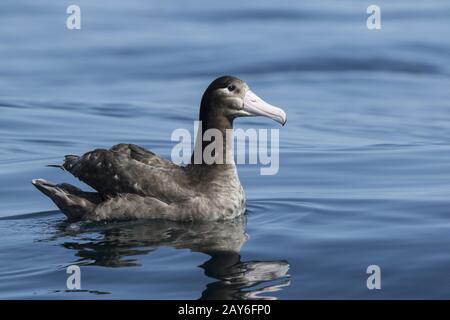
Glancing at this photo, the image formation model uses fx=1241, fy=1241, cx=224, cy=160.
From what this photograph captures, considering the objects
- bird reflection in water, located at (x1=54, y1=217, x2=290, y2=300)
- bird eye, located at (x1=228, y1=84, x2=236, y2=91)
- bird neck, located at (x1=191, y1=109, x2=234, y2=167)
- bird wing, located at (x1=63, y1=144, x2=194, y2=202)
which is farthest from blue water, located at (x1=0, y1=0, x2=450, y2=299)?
bird eye, located at (x1=228, y1=84, x2=236, y2=91)

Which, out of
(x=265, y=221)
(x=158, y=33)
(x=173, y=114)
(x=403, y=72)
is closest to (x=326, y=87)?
(x=403, y=72)

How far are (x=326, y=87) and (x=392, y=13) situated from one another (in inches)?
423

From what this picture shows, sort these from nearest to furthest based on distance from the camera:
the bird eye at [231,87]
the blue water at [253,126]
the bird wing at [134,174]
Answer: the blue water at [253,126] < the bird wing at [134,174] < the bird eye at [231,87]

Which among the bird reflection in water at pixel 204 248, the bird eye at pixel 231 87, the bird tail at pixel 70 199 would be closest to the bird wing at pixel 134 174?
the bird tail at pixel 70 199

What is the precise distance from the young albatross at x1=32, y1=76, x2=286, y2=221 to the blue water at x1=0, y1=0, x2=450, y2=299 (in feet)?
0.72

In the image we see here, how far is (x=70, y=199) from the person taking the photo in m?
15.3

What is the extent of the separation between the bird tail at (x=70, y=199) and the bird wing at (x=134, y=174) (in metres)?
0.24

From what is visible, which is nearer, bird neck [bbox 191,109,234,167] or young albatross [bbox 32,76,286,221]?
young albatross [bbox 32,76,286,221]

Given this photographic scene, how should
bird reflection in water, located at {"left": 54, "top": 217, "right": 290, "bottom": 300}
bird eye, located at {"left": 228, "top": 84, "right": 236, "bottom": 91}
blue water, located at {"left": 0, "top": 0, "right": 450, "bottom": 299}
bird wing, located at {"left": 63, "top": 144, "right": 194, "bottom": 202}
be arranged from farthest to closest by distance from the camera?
1. bird eye, located at {"left": 228, "top": 84, "right": 236, "bottom": 91}
2. bird wing, located at {"left": 63, "top": 144, "right": 194, "bottom": 202}
3. blue water, located at {"left": 0, "top": 0, "right": 450, "bottom": 299}
4. bird reflection in water, located at {"left": 54, "top": 217, "right": 290, "bottom": 300}

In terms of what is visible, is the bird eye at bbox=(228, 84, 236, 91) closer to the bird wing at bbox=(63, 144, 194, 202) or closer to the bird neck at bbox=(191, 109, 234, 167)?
the bird neck at bbox=(191, 109, 234, 167)

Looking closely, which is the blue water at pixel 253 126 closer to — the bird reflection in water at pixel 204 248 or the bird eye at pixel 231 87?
the bird reflection in water at pixel 204 248

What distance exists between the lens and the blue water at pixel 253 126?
42.5 ft

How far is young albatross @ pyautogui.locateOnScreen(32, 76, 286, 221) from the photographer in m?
14.9
